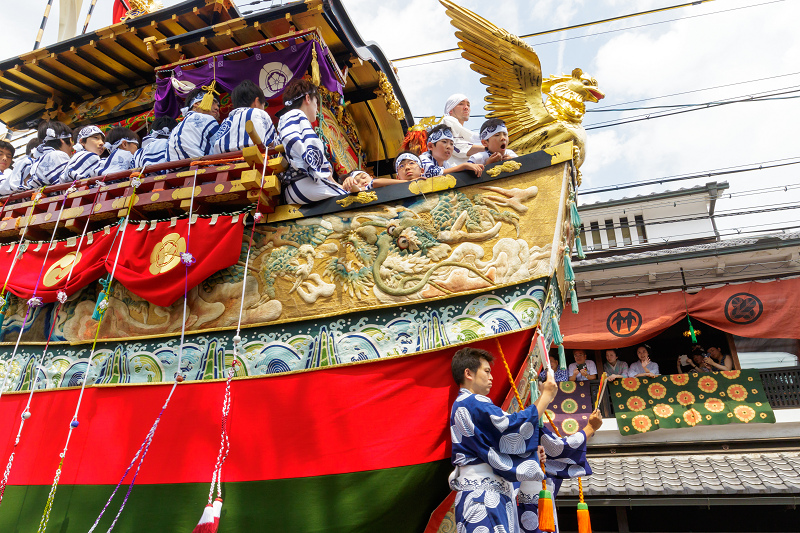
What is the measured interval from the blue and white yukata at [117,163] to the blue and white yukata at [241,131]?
1.25 meters

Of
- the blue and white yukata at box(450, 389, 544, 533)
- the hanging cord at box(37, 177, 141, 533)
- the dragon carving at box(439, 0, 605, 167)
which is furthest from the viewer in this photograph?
the dragon carving at box(439, 0, 605, 167)

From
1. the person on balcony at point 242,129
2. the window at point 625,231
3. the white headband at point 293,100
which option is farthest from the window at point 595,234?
the person on balcony at point 242,129

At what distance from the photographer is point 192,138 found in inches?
182

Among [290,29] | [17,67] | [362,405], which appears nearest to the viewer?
[362,405]

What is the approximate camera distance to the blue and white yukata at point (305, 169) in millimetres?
4023

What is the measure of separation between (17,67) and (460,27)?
5360 millimetres

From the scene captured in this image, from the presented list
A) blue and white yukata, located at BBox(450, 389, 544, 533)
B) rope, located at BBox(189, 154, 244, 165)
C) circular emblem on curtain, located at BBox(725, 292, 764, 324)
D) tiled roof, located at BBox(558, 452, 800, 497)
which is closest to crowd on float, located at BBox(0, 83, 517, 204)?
rope, located at BBox(189, 154, 244, 165)

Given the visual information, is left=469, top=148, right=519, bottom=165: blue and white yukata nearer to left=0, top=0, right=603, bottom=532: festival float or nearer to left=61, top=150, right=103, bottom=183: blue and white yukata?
left=0, top=0, right=603, bottom=532: festival float

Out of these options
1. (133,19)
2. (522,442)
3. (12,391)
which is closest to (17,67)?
(133,19)

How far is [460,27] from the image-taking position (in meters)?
4.28

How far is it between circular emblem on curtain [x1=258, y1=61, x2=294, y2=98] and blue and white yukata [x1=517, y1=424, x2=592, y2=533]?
4.19m

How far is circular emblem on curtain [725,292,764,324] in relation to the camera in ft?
28.6

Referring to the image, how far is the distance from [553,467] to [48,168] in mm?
5540

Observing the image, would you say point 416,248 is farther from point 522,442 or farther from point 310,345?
point 522,442
